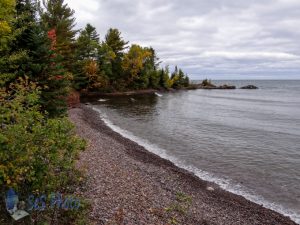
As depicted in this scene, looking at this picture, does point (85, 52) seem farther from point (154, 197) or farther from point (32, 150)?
point (32, 150)

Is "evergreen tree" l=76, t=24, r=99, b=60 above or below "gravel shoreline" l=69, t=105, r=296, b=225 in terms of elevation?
above

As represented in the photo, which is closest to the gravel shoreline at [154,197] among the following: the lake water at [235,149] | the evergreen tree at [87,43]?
the lake water at [235,149]

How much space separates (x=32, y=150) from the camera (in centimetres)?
625

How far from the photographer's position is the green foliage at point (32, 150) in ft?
20.0

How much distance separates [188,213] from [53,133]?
6448mm

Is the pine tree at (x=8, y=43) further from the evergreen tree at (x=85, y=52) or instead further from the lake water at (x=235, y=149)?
the evergreen tree at (x=85, y=52)

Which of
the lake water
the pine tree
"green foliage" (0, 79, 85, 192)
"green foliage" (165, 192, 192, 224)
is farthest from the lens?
the lake water

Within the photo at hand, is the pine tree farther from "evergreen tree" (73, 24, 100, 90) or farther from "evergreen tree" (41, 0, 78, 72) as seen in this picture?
"evergreen tree" (73, 24, 100, 90)

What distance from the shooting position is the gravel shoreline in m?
9.65

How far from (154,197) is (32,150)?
6.55 metres

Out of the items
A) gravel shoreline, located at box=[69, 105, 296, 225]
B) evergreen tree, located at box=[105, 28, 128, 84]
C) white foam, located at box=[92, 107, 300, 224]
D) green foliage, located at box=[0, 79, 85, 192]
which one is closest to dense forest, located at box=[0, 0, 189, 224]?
green foliage, located at box=[0, 79, 85, 192]

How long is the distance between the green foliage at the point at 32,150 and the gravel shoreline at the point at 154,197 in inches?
89.7

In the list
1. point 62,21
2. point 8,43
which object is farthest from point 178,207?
point 62,21

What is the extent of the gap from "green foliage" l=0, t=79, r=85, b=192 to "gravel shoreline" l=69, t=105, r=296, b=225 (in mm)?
2279
